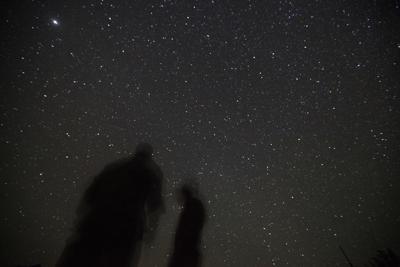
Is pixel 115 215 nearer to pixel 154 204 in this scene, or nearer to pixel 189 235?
pixel 154 204

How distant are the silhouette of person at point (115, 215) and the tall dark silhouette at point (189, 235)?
163 cm

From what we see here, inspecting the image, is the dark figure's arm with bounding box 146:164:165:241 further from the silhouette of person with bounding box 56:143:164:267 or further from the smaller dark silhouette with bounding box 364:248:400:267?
the smaller dark silhouette with bounding box 364:248:400:267

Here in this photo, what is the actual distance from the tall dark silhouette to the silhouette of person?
5.36 ft

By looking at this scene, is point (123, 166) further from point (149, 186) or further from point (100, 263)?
point (100, 263)

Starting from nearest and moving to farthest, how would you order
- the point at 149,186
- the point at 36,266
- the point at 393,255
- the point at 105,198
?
the point at 105,198
the point at 149,186
the point at 36,266
the point at 393,255

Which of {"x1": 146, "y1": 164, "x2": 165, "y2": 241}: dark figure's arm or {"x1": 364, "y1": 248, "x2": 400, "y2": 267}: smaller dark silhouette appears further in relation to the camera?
{"x1": 364, "y1": 248, "x2": 400, "y2": 267}: smaller dark silhouette

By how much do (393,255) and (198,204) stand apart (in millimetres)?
23994

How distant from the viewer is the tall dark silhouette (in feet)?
29.1

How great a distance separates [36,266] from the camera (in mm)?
13273

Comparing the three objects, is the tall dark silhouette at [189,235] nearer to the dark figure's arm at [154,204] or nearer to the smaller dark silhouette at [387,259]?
the dark figure's arm at [154,204]

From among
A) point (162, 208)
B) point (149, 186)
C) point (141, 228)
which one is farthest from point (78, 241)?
point (162, 208)

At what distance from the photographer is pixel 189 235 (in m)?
9.34

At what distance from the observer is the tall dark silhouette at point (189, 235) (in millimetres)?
8859

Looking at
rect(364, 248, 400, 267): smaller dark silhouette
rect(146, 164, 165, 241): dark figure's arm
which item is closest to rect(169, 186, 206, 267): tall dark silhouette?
rect(146, 164, 165, 241): dark figure's arm
